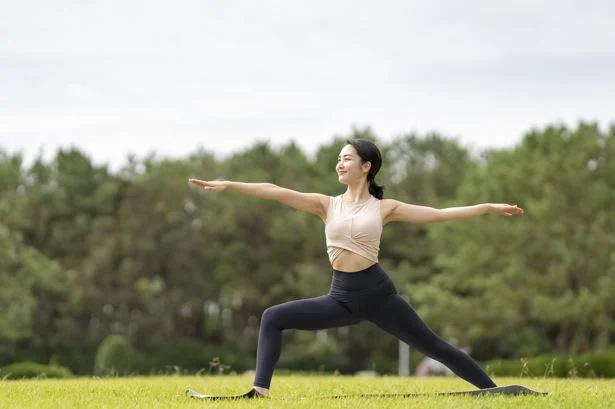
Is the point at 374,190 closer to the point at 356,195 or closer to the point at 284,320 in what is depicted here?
the point at 356,195

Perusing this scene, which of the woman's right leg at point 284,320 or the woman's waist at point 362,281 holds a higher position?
the woman's waist at point 362,281

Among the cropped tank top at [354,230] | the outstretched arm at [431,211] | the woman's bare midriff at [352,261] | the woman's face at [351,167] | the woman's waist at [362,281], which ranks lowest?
the woman's waist at [362,281]

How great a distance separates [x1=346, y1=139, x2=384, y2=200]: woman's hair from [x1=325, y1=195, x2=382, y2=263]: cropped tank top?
10.5 inches

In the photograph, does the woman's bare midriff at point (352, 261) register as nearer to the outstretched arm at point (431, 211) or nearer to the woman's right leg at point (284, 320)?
the woman's right leg at point (284, 320)

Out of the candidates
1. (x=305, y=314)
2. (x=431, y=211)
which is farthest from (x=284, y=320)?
(x=431, y=211)

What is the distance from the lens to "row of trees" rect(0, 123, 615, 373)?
4459cm

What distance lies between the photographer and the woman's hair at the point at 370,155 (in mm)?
8656

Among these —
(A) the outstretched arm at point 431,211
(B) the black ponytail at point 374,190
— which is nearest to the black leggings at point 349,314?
(A) the outstretched arm at point 431,211

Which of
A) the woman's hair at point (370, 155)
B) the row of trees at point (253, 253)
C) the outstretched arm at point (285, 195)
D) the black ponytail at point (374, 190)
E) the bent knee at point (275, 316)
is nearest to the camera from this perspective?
the bent knee at point (275, 316)

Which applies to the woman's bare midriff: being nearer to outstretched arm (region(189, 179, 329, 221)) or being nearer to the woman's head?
outstretched arm (region(189, 179, 329, 221))

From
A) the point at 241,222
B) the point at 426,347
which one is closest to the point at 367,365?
the point at 241,222

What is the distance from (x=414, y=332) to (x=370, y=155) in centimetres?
162

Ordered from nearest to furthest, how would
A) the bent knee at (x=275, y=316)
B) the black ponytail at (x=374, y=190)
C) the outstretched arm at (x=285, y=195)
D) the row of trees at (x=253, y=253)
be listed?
the bent knee at (x=275, y=316) < the outstretched arm at (x=285, y=195) < the black ponytail at (x=374, y=190) < the row of trees at (x=253, y=253)

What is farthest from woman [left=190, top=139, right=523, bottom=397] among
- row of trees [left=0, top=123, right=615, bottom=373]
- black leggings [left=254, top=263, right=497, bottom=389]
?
row of trees [left=0, top=123, right=615, bottom=373]
